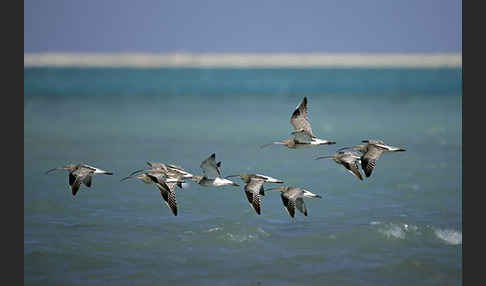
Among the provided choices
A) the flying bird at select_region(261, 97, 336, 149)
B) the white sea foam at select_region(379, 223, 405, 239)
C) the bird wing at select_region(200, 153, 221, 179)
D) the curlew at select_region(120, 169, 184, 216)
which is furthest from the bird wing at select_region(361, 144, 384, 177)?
the curlew at select_region(120, 169, 184, 216)

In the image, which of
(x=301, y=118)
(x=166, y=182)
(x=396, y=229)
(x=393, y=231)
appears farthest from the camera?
(x=396, y=229)

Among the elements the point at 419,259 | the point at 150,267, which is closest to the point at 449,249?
the point at 419,259

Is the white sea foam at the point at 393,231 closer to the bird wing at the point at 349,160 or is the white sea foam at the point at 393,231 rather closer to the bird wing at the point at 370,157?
the bird wing at the point at 349,160

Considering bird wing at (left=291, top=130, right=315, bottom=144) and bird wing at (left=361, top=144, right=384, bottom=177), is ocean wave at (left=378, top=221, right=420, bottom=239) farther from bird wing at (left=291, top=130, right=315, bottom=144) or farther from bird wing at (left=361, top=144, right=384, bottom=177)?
bird wing at (left=291, top=130, right=315, bottom=144)

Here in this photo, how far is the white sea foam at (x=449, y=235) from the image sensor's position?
2198 centimetres

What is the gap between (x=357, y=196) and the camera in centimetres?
2734

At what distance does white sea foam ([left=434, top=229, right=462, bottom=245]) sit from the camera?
22.0m

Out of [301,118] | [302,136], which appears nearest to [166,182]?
[302,136]

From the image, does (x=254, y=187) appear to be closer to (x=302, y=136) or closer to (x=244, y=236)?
(x=302, y=136)

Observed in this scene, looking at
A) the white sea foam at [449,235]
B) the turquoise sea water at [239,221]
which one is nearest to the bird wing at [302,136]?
the turquoise sea water at [239,221]

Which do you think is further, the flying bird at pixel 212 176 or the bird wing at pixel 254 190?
the bird wing at pixel 254 190

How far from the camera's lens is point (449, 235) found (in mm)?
22516

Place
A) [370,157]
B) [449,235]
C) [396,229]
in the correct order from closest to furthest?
[370,157] → [449,235] → [396,229]

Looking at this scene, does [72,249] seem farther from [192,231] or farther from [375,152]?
[375,152]
